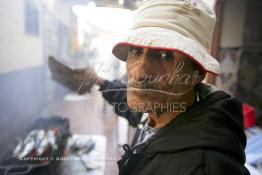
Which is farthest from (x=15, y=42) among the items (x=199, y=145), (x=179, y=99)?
(x=199, y=145)

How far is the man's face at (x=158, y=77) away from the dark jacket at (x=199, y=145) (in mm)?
63

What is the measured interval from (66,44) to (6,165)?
734 mm

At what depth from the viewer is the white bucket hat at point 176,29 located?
0.59 metres

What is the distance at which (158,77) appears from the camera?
653 millimetres

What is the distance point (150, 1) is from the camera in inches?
26.5

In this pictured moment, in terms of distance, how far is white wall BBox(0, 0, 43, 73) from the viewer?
1.18 m

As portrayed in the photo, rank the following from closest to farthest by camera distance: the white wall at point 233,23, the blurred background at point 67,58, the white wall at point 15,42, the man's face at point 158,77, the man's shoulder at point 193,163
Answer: the man's shoulder at point 193,163, the man's face at point 158,77, the blurred background at point 67,58, the white wall at point 15,42, the white wall at point 233,23

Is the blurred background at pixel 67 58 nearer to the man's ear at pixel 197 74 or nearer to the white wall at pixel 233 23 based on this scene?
the white wall at pixel 233 23

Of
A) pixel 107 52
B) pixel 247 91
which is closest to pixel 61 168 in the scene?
pixel 107 52

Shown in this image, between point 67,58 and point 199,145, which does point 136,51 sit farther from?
point 67,58

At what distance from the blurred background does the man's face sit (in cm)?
25

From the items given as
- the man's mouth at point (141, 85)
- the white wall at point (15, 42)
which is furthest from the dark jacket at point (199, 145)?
the white wall at point (15, 42)

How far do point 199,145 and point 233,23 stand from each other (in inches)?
68.8

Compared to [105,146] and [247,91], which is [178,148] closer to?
[105,146]
